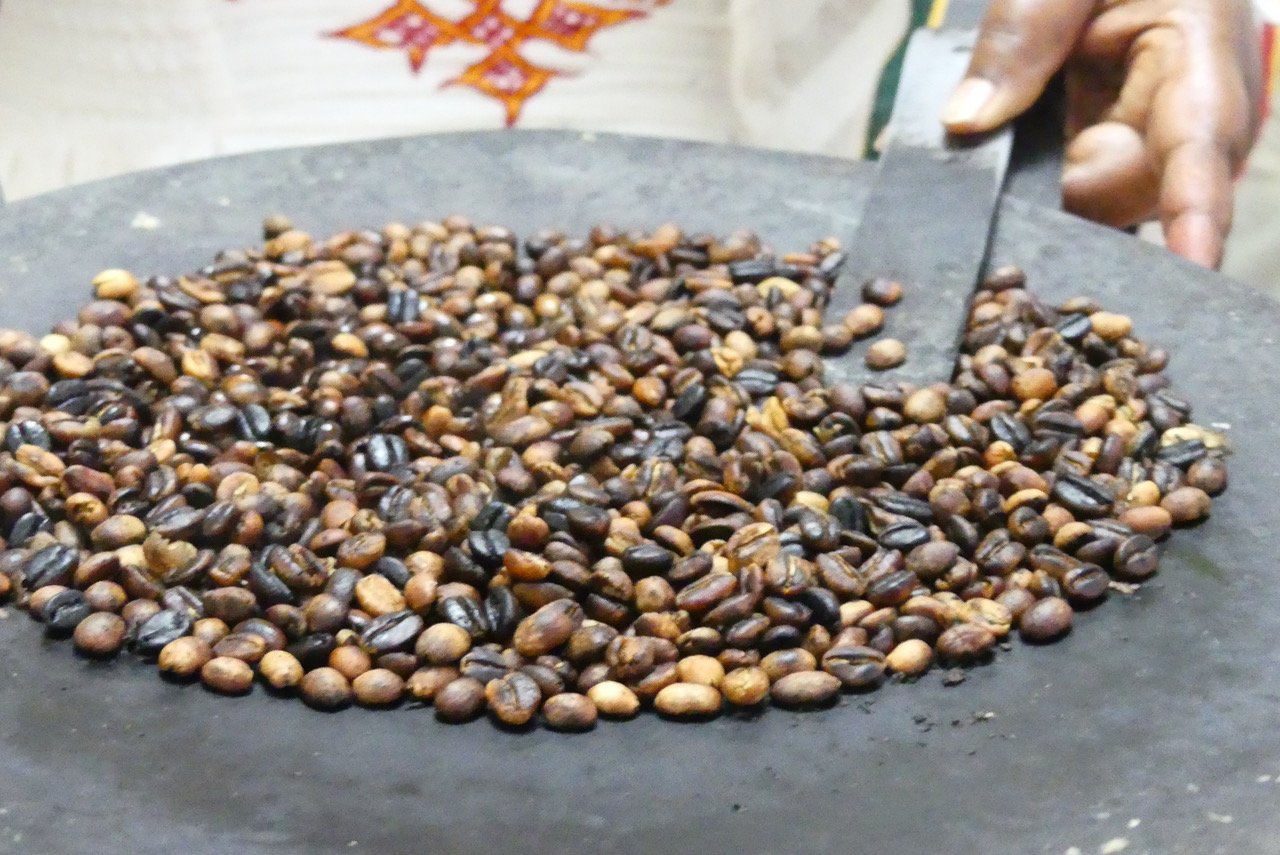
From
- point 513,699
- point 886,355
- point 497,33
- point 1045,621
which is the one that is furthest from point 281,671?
point 497,33

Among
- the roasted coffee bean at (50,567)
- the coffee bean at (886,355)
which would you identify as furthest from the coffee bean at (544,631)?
the coffee bean at (886,355)

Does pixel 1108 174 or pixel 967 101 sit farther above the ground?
pixel 967 101

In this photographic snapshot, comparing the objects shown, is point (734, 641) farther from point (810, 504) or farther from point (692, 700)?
point (810, 504)

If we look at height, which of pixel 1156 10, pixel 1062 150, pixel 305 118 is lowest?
pixel 305 118

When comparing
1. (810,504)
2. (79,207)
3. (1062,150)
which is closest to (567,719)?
(810,504)

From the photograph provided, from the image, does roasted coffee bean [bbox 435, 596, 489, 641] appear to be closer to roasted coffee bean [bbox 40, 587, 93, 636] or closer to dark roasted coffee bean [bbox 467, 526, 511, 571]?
dark roasted coffee bean [bbox 467, 526, 511, 571]

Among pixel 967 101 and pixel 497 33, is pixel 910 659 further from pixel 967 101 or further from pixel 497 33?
pixel 497 33

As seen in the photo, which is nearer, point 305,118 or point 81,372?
point 81,372
